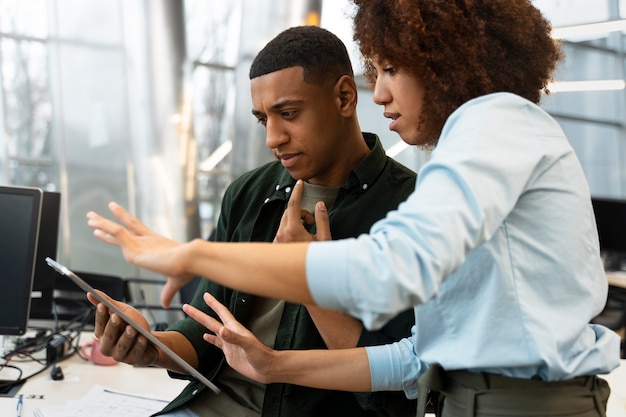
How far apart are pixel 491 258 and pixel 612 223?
17.1 ft

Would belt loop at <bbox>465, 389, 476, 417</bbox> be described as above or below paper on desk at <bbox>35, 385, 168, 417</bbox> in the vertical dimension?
above

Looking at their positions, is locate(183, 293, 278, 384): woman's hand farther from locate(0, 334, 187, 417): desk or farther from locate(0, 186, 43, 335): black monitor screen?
locate(0, 186, 43, 335): black monitor screen

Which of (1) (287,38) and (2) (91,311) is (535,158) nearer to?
(1) (287,38)

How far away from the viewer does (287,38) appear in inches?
76.7

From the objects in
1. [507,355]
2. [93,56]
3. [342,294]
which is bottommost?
[507,355]

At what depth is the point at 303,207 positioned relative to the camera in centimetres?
195

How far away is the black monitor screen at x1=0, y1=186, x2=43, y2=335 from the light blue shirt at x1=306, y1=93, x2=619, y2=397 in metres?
1.31

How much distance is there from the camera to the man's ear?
1.92 meters

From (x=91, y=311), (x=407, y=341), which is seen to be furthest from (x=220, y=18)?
(x=407, y=341)

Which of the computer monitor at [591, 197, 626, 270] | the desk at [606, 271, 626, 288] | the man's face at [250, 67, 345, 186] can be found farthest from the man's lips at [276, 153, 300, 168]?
the desk at [606, 271, 626, 288]

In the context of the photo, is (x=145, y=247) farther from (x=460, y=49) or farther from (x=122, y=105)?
(x=122, y=105)

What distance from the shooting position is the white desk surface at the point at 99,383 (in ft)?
6.42

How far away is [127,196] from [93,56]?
4.28 feet

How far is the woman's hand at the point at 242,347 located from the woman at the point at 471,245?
0.05 feet
